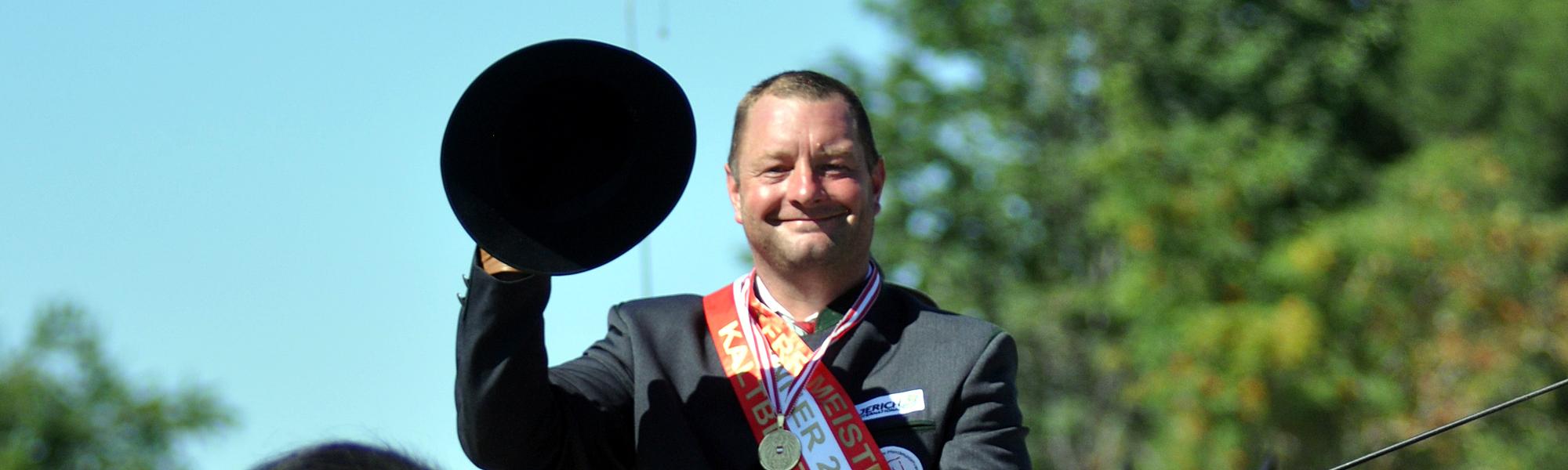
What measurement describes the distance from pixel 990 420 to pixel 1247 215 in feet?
69.7

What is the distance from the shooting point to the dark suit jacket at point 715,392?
174 inches

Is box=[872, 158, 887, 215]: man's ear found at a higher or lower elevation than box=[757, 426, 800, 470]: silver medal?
higher

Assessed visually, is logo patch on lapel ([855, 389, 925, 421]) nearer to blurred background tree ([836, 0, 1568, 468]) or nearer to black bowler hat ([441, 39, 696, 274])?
black bowler hat ([441, 39, 696, 274])

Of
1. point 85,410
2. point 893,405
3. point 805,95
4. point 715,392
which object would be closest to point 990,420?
point 893,405

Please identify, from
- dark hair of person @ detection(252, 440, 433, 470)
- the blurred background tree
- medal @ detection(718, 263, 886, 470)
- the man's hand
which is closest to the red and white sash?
medal @ detection(718, 263, 886, 470)

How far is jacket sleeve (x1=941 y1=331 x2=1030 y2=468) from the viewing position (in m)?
4.50

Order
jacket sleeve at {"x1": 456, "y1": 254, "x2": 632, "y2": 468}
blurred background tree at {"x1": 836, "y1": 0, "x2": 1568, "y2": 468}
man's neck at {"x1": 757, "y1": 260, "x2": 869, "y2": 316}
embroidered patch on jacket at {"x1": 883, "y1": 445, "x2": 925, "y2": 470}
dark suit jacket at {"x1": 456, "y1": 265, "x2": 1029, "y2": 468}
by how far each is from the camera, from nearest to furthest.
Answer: jacket sleeve at {"x1": 456, "y1": 254, "x2": 632, "y2": 468}
dark suit jacket at {"x1": 456, "y1": 265, "x2": 1029, "y2": 468}
embroidered patch on jacket at {"x1": 883, "y1": 445, "x2": 925, "y2": 470}
man's neck at {"x1": 757, "y1": 260, "x2": 869, "y2": 316}
blurred background tree at {"x1": 836, "y1": 0, "x2": 1568, "y2": 468}

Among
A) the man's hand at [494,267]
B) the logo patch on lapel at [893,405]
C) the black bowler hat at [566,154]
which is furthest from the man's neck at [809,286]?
the man's hand at [494,267]

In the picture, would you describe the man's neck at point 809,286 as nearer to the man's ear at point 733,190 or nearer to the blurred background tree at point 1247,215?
the man's ear at point 733,190

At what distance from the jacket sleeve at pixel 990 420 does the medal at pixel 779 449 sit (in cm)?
32

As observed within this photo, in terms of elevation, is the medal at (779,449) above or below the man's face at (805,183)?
below

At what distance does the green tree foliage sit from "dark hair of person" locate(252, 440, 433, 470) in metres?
31.7

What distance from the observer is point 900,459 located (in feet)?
14.9

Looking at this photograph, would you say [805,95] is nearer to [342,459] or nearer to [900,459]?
[900,459]
